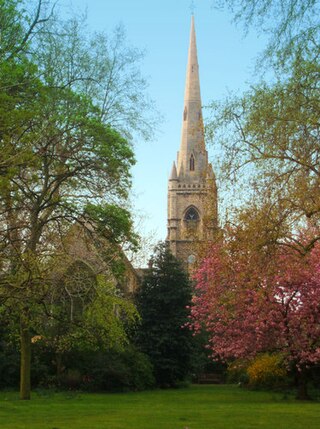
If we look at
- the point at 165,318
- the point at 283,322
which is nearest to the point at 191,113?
the point at 165,318

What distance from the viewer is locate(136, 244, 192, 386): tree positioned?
41.2 metres

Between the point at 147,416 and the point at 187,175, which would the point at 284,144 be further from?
the point at 187,175

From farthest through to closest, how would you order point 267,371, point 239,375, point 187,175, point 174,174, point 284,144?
point 187,175 → point 174,174 → point 239,375 → point 267,371 → point 284,144

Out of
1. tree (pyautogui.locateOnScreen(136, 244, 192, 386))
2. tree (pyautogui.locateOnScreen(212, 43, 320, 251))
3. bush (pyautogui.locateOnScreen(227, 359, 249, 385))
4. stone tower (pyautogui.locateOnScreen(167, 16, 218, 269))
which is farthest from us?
stone tower (pyautogui.locateOnScreen(167, 16, 218, 269))

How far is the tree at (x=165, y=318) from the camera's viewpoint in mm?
41156

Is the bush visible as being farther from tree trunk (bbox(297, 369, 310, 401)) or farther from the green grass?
the green grass

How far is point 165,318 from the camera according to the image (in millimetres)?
42688

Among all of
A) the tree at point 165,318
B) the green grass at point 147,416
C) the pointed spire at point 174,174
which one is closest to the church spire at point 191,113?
the pointed spire at point 174,174

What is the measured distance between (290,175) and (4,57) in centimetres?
724

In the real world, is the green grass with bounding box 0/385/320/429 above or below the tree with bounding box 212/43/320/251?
below

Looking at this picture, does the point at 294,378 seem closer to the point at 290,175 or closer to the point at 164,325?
the point at 164,325

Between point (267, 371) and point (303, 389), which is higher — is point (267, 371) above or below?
above

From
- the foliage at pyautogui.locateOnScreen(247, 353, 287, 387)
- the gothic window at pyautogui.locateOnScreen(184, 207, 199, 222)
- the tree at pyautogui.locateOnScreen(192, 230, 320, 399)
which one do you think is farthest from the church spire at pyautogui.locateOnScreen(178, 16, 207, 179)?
the tree at pyautogui.locateOnScreen(192, 230, 320, 399)

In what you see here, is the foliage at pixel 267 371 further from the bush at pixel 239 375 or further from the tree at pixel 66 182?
the tree at pixel 66 182
